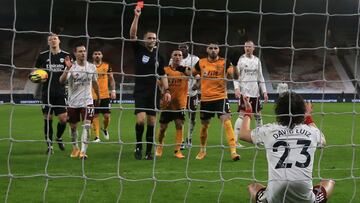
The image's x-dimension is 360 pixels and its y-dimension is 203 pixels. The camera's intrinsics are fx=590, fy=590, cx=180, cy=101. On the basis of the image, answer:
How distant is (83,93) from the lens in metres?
9.43

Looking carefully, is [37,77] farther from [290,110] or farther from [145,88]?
[290,110]

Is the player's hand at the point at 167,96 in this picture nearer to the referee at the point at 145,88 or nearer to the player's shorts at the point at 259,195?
the referee at the point at 145,88

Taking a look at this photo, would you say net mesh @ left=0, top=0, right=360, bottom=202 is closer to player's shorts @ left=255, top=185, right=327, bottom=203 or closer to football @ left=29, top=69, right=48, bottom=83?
football @ left=29, top=69, right=48, bottom=83

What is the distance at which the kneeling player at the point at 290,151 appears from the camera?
15.7 ft

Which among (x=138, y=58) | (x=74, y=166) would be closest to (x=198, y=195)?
(x=74, y=166)

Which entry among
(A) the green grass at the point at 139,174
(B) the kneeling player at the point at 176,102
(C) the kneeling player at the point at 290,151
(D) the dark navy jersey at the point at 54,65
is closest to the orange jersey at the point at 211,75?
(B) the kneeling player at the point at 176,102

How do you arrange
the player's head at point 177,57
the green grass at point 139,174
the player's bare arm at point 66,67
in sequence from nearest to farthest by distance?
1. the green grass at point 139,174
2. the player's bare arm at point 66,67
3. the player's head at point 177,57

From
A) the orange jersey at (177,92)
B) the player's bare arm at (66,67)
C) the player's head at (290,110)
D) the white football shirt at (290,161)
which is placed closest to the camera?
the white football shirt at (290,161)

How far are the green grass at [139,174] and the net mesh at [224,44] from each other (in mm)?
29

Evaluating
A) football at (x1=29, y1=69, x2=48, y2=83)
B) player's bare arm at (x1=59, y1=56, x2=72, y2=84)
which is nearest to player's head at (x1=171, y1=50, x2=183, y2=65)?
player's bare arm at (x1=59, y1=56, x2=72, y2=84)

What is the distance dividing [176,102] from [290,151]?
16.5 feet

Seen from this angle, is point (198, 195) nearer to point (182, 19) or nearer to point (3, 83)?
point (182, 19)

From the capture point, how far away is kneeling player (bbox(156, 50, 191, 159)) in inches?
370

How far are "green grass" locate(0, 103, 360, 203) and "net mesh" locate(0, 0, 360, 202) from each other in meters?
0.03
